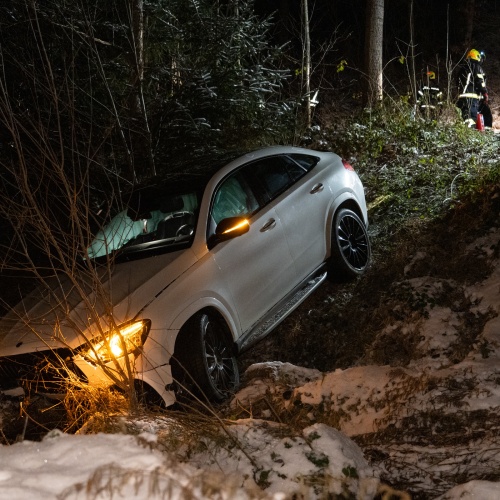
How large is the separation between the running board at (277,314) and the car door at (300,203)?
12 centimetres

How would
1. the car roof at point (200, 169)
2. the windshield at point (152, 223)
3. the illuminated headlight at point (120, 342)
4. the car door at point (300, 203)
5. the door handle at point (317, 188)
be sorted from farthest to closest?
the door handle at point (317, 188) → the car door at point (300, 203) → the car roof at point (200, 169) → the windshield at point (152, 223) → the illuminated headlight at point (120, 342)

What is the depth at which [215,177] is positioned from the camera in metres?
5.66

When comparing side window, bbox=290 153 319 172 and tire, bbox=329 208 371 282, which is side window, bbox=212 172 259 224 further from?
tire, bbox=329 208 371 282

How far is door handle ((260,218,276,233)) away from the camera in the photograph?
18.5 ft

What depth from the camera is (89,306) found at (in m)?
4.21

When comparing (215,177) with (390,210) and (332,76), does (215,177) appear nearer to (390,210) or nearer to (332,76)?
(390,210)

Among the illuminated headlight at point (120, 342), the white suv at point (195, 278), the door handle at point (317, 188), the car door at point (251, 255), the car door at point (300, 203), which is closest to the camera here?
the illuminated headlight at point (120, 342)

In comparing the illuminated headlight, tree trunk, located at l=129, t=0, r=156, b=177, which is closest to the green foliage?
tree trunk, located at l=129, t=0, r=156, b=177

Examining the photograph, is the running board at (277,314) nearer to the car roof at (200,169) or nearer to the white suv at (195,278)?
the white suv at (195,278)

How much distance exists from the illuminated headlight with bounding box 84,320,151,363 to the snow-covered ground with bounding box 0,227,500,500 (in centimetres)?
60

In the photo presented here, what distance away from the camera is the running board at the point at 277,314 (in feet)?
17.6

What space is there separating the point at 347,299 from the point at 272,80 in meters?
5.02

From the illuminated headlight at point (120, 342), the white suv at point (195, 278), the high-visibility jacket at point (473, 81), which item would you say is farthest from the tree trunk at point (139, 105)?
the high-visibility jacket at point (473, 81)

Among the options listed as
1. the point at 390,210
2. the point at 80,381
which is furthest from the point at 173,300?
the point at 390,210
